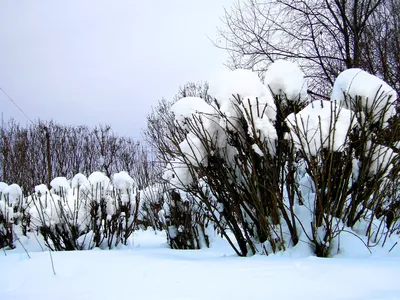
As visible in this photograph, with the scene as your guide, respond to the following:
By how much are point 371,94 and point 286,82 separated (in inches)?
25.2

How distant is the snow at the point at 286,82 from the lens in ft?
9.42

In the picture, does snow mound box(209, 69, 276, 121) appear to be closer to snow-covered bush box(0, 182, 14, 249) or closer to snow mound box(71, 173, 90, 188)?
snow mound box(71, 173, 90, 188)

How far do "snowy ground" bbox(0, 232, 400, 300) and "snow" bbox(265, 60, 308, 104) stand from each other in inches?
49.3

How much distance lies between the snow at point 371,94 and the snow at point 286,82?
1.10 feet

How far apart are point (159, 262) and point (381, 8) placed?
10.3 metres

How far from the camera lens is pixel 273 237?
110 inches

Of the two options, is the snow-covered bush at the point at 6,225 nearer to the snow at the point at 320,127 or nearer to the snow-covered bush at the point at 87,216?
the snow-covered bush at the point at 87,216

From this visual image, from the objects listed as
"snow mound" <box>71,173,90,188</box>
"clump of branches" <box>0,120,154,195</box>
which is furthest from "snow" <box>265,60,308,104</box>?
"clump of branches" <box>0,120,154,195</box>

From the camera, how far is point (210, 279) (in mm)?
2180

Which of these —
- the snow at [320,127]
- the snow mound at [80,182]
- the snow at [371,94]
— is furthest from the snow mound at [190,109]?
the snow mound at [80,182]

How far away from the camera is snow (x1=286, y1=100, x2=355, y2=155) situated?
→ 250cm

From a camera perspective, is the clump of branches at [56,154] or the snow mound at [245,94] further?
the clump of branches at [56,154]

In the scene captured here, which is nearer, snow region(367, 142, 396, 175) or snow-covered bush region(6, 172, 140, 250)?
snow region(367, 142, 396, 175)

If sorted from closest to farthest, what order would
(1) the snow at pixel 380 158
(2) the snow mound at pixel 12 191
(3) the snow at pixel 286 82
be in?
1. (1) the snow at pixel 380 158
2. (3) the snow at pixel 286 82
3. (2) the snow mound at pixel 12 191
